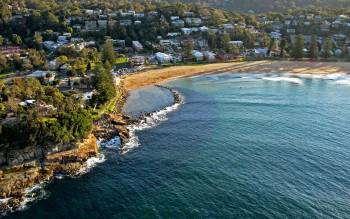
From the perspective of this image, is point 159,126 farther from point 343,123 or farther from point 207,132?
point 343,123

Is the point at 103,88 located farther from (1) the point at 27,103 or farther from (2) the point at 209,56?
(2) the point at 209,56

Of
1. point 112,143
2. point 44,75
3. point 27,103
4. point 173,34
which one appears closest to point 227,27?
point 173,34

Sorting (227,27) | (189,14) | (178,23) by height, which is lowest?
(227,27)

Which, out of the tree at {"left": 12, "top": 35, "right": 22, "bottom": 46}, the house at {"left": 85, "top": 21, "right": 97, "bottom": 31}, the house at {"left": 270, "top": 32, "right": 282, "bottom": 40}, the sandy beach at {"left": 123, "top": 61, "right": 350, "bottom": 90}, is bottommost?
the sandy beach at {"left": 123, "top": 61, "right": 350, "bottom": 90}

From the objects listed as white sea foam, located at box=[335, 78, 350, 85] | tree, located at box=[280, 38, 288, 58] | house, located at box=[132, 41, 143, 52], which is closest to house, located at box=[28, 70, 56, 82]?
house, located at box=[132, 41, 143, 52]

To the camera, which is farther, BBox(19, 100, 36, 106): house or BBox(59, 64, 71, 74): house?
BBox(59, 64, 71, 74): house

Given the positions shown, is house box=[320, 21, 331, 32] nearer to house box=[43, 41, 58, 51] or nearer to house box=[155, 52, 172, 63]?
house box=[155, 52, 172, 63]

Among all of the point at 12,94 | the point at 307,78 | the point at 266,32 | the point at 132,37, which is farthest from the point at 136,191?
the point at 266,32
